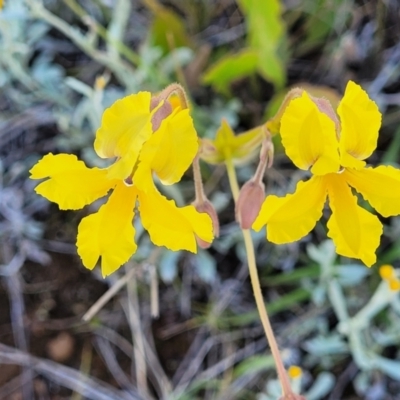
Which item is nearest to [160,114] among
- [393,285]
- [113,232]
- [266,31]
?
[113,232]

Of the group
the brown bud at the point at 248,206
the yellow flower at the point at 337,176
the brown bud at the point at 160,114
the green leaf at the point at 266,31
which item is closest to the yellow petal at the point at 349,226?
the yellow flower at the point at 337,176

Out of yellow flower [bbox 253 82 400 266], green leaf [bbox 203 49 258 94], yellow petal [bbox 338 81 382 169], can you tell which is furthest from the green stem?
green leaf [bbox 203 49 258 94]

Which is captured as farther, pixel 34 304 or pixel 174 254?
pixel 34 304

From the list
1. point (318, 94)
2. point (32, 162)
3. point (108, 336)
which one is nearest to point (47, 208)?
point (32, 162)

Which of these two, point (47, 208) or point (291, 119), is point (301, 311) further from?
point (291, 119)

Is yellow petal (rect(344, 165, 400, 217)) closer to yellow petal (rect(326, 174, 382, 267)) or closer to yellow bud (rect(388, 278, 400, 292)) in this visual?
yellow petal (rect(326, 174, 382, 267))
